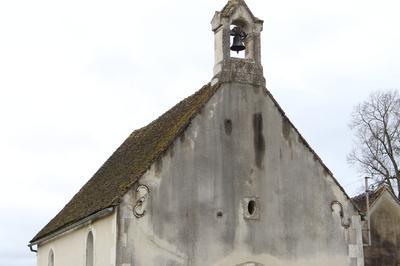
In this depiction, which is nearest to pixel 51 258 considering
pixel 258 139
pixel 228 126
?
pixel 228 126

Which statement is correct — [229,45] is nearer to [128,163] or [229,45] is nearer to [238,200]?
[238,200]

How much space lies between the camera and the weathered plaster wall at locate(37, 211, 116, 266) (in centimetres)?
2030

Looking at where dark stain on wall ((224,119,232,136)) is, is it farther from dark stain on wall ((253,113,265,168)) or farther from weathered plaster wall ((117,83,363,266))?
dark stain on wall ((253,113,265,168))

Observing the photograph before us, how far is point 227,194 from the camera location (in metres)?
21.4

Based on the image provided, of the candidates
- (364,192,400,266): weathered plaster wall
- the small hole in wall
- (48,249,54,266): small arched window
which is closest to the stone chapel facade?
the small hole in wall

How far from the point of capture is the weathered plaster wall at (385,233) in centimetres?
3127

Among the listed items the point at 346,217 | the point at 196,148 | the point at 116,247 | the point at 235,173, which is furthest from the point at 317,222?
the point at 116,247

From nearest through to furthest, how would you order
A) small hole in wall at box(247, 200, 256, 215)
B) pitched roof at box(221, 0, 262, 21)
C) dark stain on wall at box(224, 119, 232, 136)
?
small hole in wall at box(247, 200, 256, 215) → dark stain on wall at box(224, 119, 232, 136) → pitched roof at box(221, 0, 262, 21)

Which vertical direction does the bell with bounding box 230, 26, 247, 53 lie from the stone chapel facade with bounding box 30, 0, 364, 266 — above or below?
above

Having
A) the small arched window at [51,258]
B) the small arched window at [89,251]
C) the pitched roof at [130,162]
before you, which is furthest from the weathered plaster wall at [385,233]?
the small arched window at [89,251]

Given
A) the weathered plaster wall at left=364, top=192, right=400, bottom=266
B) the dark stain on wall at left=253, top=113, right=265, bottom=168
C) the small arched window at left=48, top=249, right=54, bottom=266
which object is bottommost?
the small arched window at left=48, top=249, right=54, bottom=266

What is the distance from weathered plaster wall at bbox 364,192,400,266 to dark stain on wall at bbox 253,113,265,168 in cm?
1072

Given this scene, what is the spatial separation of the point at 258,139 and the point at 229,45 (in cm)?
298

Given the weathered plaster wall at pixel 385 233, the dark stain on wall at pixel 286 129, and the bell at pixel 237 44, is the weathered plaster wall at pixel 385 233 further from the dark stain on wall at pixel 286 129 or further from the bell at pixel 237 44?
the bell at pixel 237 44
